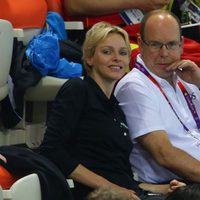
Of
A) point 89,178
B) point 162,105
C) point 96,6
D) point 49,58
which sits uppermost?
point 96,6

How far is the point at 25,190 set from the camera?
6.58 ft

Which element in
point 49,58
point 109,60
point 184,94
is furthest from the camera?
point 184,94

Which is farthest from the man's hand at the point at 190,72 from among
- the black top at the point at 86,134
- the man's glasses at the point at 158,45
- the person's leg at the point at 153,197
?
the person's leg at the point at 153,197

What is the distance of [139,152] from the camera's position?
255 centimetres

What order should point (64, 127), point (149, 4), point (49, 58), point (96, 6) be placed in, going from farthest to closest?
1. point (149, 4)
2. point (96, 6)
3. point (49, 58)
4. point (64, 127)

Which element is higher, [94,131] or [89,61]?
[89,61]

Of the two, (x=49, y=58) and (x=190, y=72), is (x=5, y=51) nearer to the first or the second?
(x=49, y=58)

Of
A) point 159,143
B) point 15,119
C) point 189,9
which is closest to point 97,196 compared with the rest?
point 159,143

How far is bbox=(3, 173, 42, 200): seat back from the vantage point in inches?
77.0

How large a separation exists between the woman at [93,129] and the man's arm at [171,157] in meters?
0.10

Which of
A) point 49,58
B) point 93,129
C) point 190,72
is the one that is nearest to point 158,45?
point 190,72

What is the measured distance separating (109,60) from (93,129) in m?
0.30

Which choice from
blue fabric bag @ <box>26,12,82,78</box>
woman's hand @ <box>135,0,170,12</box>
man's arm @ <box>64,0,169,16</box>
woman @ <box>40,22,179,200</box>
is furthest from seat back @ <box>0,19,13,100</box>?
woman's hand @ <box>135,0,170,12</box>

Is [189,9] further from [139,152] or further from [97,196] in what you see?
[97,196]
